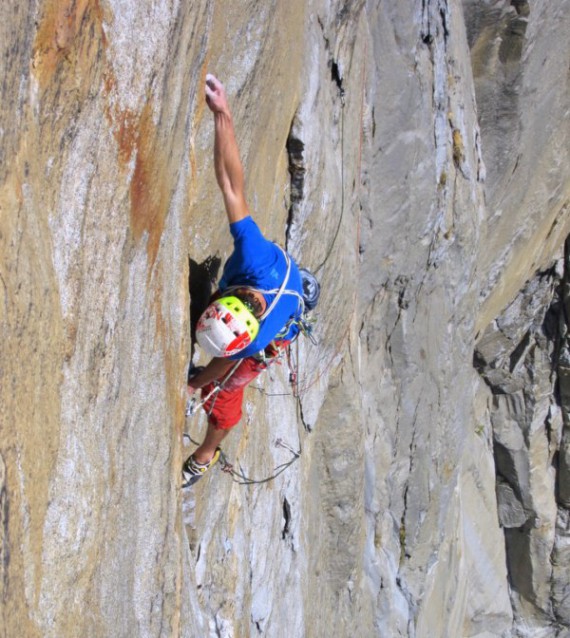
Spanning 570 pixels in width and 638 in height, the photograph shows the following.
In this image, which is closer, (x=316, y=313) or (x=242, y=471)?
(x=242, y=471)

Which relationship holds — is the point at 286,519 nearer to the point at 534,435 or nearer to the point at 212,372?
the point at 212,372

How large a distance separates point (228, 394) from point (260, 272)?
918mm

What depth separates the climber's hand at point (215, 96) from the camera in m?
4.06

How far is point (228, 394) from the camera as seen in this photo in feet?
15.6

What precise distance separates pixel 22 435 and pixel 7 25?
1.25 m

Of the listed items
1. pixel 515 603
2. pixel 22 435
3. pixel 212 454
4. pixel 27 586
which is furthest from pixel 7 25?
pixel 515 603

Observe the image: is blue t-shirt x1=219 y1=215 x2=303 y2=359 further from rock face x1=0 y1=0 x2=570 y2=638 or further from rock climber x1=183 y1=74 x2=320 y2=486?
rock face x1=0 y1=0 x2=570 y2=638

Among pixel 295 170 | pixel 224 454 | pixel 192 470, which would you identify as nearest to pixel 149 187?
pixel 192 470

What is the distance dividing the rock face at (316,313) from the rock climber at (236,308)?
17 cm

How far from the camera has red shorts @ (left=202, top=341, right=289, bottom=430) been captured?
473 cm

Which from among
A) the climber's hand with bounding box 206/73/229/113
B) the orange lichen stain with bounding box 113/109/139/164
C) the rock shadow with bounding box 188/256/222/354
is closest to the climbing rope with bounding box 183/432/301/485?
the rock shadow with bounding box 188/256/222/354

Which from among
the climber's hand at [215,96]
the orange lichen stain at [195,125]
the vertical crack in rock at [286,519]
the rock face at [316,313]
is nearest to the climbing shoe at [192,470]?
the rock face at [316,313]

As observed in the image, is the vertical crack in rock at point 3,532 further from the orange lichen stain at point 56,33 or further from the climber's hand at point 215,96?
the climber's hand at point 215,96

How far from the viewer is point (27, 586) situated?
253cm
